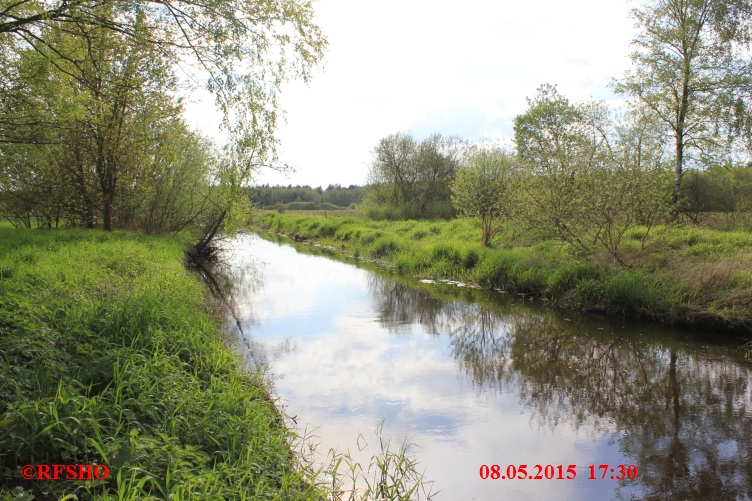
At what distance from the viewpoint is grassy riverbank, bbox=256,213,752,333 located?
361 inches

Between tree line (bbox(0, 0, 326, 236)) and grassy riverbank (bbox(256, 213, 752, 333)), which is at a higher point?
tree line (bbox(0, 0, 326, 236))

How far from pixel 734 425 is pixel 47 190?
17134 mm

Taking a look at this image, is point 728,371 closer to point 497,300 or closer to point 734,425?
point 734,425

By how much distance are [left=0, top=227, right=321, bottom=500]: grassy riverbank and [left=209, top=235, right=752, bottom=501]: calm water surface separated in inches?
43.3

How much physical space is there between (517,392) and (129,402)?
471 centimetres

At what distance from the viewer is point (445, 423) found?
18.1ft

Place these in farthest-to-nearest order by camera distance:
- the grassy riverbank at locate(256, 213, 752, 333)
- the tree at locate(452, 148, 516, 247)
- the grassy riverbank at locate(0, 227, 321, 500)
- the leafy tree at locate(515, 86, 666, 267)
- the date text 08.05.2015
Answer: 1. the tree at locate(452, 148, 516, 247)
2. the leafy tree at locate(515, 86, 666, 267)
3. the grassy riverbank at locate(256, 213, 752, 333)
4. the date text 08.05.2015
5. the grassy riverbank at locate(0, 227, 321, 500)

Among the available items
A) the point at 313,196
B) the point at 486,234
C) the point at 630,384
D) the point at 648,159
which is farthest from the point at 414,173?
the point at 313,196

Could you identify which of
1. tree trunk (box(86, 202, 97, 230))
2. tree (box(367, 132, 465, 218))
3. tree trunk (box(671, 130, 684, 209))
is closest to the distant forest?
tree (box(367, 132, 465, 218))

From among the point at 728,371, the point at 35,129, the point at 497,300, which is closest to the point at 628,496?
the point at 728,371

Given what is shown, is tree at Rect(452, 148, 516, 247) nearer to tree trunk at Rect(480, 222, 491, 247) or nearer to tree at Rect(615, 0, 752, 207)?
tree trunk at Rect(480, 222, 491, 247)

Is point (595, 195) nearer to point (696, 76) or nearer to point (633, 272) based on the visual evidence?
point (633, 272)

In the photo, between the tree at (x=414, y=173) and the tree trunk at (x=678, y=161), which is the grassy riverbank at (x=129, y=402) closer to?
the tree trunk at (x=678, y=161)
